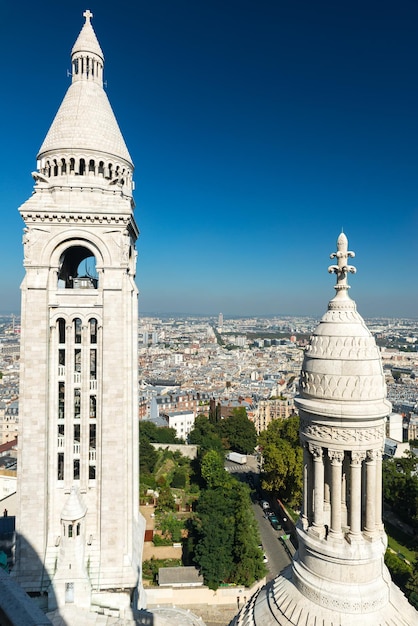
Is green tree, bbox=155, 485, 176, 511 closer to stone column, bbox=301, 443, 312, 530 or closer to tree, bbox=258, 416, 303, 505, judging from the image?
tree, bbox=258, 416, 303, 505

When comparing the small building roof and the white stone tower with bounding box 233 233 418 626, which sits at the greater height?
the white stone tower with bounding box 233 233 418 626

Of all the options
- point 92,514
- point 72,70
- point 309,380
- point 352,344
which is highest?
point 72,70

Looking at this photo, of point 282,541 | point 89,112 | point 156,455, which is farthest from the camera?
point 156,455

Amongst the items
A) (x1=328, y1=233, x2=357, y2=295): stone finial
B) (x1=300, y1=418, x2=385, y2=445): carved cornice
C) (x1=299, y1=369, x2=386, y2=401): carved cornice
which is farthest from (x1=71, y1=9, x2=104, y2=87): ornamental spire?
(x1=300, y1=418, x2=385, y2=445): carved cornice

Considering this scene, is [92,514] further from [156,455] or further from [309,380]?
[156,455]

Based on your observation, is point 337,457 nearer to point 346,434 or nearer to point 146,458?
point 346,434

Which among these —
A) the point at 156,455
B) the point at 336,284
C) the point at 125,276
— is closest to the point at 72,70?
the point at 125,276
